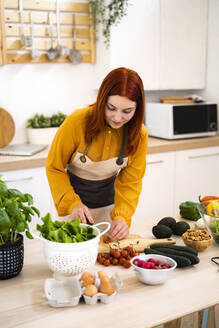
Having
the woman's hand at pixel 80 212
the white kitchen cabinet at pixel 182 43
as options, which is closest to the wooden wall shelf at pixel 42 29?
the white kitchen cabinet at pixel 182 43

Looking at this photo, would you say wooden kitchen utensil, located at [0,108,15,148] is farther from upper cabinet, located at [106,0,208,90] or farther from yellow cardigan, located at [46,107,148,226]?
yellow cardigan, located at [46,107,148,226]

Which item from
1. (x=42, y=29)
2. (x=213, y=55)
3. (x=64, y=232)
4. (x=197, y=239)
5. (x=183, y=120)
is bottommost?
(x=197, y=239)

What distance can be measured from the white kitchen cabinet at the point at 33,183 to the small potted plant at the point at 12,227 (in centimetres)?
133

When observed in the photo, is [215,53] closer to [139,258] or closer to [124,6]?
[124,6]

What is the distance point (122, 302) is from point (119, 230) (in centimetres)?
45

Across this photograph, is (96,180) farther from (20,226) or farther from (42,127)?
(42,127)

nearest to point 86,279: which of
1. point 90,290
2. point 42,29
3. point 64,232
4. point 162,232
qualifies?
point 90,290

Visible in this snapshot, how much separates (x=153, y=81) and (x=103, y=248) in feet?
7.25

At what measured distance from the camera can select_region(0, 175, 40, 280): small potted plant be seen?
4.07ft

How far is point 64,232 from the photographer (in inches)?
50.3

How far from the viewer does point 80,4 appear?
325 centimetres

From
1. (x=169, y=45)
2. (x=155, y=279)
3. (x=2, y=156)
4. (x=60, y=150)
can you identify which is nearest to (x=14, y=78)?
(x=2, y=156)

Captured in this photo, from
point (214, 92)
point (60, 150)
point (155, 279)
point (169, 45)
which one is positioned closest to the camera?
point (155, 279)

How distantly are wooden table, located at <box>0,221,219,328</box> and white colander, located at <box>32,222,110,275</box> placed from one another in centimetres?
10
